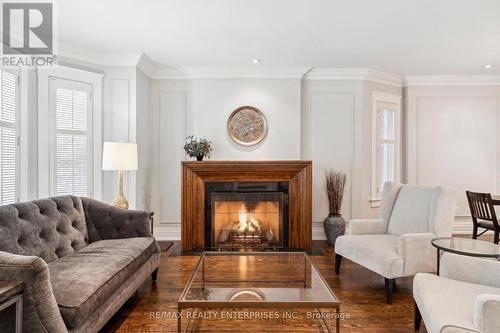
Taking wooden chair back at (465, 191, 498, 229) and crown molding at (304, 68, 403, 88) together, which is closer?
wooden chair back at (465, 191, 498, 229)

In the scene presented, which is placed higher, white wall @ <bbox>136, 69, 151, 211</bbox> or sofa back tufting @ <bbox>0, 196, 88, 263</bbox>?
white wall @ <bbox>136, 69, 151, 211</bbox>

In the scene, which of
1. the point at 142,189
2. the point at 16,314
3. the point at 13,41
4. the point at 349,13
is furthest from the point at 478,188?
the point at 13,41

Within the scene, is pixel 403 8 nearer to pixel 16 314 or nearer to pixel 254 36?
pixel 254 36

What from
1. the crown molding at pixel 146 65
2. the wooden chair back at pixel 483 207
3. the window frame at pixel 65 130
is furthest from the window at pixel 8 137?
the wooden chair back at pixel 483 207

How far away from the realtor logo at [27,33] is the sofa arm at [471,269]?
3784 mm

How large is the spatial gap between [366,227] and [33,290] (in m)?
2.85

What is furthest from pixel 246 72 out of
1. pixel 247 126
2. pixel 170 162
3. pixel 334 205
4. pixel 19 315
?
pixel 19 315

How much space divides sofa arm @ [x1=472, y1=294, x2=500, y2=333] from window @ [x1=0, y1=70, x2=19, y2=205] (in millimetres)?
3825

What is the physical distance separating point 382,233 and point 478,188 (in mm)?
2834

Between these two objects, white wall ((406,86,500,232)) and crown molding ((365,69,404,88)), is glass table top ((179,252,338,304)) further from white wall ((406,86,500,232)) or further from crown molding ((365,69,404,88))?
white wall ((406,86,500,232))

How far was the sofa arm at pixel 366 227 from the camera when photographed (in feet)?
10.6

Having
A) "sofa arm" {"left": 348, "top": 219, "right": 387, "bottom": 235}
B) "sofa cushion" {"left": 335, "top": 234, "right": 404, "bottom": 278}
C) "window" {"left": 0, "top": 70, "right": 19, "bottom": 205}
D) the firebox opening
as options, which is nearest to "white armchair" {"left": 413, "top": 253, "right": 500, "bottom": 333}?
"sofa cushion" {"left": 335, "top": 234, "right": 404, "bottom": 278}

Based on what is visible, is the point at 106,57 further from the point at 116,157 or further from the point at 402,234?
the point at 402,234

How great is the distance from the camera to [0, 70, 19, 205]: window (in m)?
3.07
